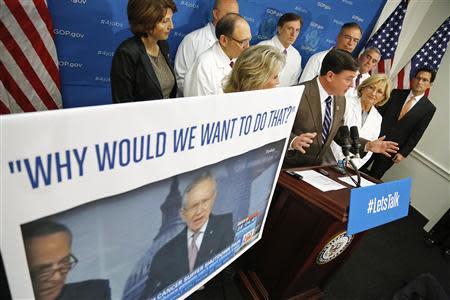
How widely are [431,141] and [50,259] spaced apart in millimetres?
4263

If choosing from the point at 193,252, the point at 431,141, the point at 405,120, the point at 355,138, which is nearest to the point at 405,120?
the point at 405,120

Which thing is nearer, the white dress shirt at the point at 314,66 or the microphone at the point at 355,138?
the microphone at the point at 355,138

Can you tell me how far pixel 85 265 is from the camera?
67cm

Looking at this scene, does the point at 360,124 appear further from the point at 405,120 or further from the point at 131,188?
the point at 131,188

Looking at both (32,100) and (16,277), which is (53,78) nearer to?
(32,100)

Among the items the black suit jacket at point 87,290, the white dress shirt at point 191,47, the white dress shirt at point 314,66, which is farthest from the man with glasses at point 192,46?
the black suit jacket at point 87,290

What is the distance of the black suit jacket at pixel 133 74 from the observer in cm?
169

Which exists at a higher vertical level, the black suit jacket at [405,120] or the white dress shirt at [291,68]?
the white dress shirt at [291,68]

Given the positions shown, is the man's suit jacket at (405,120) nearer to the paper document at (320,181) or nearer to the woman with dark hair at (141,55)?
the paper document at (320,181)

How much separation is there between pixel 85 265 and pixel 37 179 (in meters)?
0.27

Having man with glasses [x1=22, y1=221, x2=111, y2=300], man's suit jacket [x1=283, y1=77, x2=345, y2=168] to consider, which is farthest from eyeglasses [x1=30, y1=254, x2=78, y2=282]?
man's suit jacket [x1=283, y1=77, x2=345, y2=168]

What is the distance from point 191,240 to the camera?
942mm

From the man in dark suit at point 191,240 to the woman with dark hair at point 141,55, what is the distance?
107cm

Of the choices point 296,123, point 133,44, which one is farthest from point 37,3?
point 296,123
